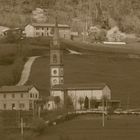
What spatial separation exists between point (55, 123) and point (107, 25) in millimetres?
108877

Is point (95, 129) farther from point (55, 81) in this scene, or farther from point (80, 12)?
point (80, 12)

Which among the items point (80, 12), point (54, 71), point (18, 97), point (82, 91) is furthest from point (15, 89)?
point (80, 12)

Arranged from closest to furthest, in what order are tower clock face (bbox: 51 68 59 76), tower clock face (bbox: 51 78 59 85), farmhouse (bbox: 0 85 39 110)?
farmhouse (bbox: 0 85 39 110) → tower clock face (bbox: 51 78 59 85) → tower clock face (bbox: 51 68 59 76)

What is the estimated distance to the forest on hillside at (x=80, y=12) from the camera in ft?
580

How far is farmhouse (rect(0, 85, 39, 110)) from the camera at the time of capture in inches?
3565

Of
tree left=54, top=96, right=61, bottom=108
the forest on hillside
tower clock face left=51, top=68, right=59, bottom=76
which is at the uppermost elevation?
tower clock face left=51, top=68, right=59, bottom=76

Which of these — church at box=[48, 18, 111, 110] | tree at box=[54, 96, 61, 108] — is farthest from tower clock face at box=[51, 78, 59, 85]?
tree at box=[54, 96, 61, 108]

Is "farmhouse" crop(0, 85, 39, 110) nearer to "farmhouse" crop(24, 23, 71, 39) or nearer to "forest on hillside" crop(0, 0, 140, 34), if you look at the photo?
"farmhouse" crop(24, 23, 71, 39)

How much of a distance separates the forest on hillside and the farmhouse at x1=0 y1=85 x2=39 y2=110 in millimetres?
78332

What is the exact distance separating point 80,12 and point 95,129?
385 feet

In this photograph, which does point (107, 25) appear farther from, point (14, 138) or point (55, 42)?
point (14, 138)

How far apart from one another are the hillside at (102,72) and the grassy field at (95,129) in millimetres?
13840

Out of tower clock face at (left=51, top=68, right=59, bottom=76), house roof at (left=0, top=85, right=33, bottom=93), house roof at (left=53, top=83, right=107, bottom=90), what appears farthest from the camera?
tower clock face at (left=51, top=68, right=59, bottom=76)

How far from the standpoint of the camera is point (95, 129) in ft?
224
